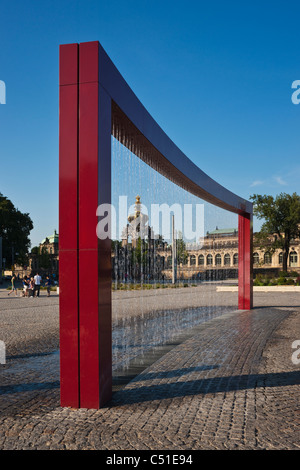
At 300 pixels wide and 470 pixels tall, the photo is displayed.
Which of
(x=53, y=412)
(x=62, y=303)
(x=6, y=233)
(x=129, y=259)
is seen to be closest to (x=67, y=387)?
(x=53, y=412)

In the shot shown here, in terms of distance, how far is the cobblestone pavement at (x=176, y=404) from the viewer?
4.17m

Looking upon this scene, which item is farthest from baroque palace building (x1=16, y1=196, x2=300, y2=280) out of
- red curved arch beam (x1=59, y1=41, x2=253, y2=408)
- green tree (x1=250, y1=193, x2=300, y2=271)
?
red curved arch beam (x1=59, y1=41, x2=253, y2=408)

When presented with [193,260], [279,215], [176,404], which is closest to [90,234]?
[176,404]

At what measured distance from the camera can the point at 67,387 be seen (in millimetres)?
5242

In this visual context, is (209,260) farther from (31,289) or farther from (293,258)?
(31,289)

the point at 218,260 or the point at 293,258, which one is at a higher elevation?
the point at 293,258

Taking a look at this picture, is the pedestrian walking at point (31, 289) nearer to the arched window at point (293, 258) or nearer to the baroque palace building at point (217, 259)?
the baroque palace building at point (217, 259)

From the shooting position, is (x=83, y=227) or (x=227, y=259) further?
(x=227, y=259)

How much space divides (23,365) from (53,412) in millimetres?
2890

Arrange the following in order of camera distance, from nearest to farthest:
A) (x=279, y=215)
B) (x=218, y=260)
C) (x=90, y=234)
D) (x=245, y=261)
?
(x=90, y=234) < (x=245, y=261) < (x=279, y=215) < (x=218, y=260)

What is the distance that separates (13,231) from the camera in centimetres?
6325

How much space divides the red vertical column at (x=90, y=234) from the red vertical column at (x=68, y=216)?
7 centimetres

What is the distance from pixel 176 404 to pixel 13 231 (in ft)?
202

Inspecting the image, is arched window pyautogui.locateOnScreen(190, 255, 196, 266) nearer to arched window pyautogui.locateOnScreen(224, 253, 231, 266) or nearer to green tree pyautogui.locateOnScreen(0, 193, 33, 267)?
arched window pyautogui.locateOnScreen(224, 253, 231, 266)
